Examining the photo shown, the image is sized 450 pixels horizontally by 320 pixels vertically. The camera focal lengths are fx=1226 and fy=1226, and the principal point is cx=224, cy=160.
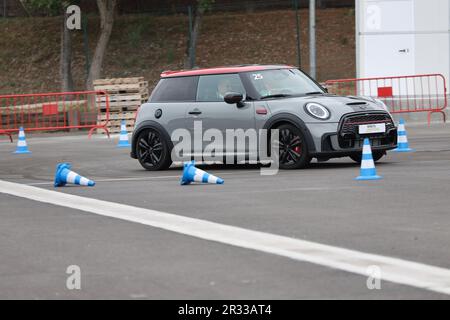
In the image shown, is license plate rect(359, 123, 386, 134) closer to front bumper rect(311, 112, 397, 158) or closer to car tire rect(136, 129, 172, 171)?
front bumper rect(311, 112, 397, 158)

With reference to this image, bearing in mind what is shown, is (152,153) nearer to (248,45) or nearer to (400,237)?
(400,237)

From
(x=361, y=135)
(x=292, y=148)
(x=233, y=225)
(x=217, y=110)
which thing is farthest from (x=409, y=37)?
(x=233, y=225)

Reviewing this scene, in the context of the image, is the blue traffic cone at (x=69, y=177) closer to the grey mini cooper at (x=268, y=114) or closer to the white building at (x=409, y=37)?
the grey mini cooper at (x=268, y=114)

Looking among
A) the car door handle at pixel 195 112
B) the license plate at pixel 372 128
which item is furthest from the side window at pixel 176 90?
the license plate at pixel 372 128

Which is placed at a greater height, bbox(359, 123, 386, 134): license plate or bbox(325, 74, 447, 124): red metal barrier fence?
bbox(325, 74, 447, 124): red metal barrier fence

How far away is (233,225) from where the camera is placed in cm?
1078

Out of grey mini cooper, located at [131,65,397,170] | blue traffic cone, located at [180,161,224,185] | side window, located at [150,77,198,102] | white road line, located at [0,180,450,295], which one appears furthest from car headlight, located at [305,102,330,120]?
white road line, located at [0,180,450,295]

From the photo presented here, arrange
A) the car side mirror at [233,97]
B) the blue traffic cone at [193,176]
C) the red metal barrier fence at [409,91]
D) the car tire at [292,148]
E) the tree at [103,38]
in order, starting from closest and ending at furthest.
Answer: the blue traffic cone at [193,176] < the car tire at [292,148] < the car side mirror at [233,97] < the red metal barrier fence at [409,91] < the tree at [103,38]

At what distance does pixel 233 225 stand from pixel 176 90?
7713 millimetres

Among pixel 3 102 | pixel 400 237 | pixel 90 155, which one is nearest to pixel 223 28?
pixel 3 102

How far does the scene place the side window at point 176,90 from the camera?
1806 cm

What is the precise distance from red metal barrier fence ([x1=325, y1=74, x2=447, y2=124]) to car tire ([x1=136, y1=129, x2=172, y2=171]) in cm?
1166

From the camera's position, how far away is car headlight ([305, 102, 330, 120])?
642 inches

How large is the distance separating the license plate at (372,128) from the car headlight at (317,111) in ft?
1.66
